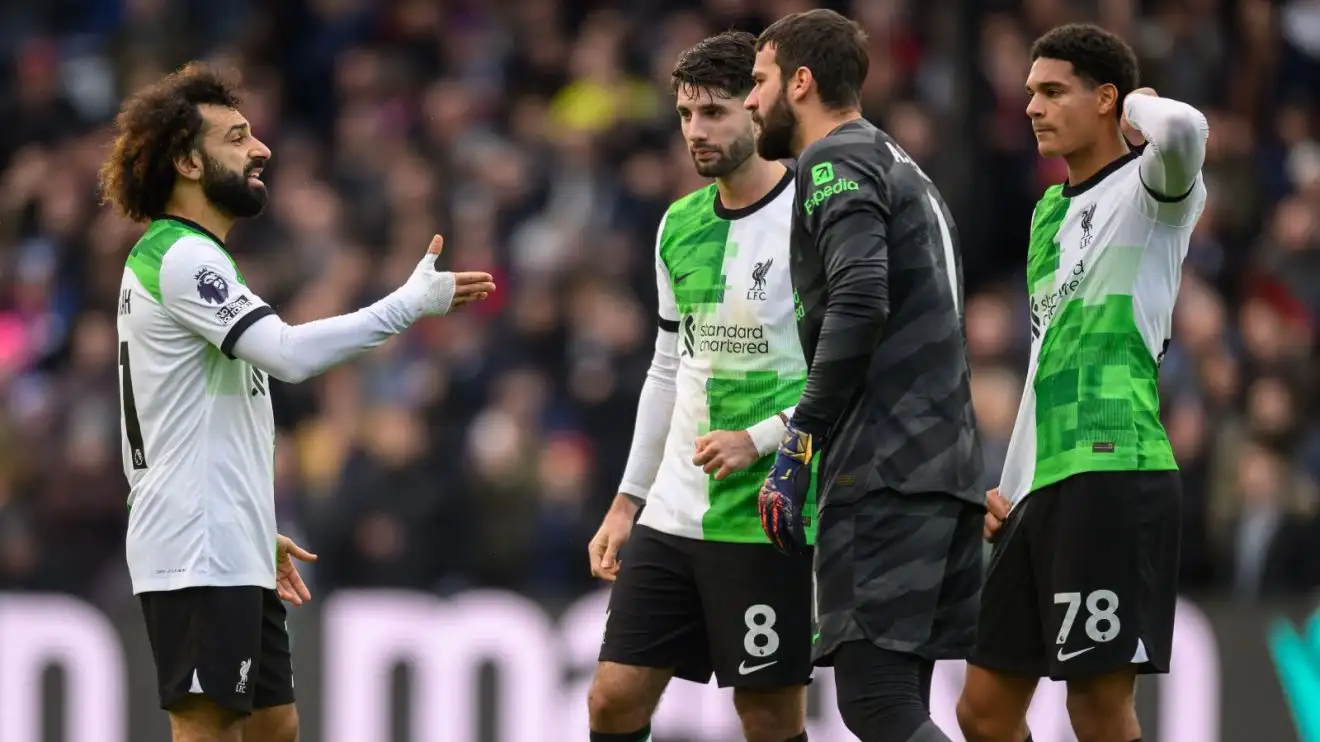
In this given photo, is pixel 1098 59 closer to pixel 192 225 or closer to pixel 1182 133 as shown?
pixel 1182 133

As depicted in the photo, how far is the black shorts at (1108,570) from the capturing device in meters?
6.33

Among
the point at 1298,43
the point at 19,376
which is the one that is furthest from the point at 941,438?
the point at 1298,43

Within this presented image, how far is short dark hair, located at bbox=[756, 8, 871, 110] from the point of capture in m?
6.19

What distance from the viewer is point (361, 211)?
553 inches

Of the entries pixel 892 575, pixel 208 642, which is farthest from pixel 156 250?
pixel 892 575

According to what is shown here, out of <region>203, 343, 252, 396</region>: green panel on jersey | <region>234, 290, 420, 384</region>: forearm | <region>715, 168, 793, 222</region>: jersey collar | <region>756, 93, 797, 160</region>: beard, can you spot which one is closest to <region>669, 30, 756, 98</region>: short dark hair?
<region>715, 168, 793, 222</region>: jersey collar

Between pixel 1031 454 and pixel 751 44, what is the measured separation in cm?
165

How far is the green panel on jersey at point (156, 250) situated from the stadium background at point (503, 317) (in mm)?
4427

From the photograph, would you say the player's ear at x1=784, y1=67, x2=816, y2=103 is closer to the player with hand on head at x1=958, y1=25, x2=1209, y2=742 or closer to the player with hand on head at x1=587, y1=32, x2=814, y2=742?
the player with hand on head at x1=587, y1=32, x2=814, y2=742

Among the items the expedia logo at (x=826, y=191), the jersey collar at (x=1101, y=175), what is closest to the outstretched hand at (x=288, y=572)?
the expedia logo at (x=826, y=191)

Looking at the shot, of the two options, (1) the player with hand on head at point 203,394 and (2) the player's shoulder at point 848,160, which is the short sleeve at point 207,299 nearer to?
(1) the player with hand on head at point 203,394

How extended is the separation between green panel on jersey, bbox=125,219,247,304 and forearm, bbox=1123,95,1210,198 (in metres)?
2.72

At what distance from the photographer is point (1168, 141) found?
19.9 feet

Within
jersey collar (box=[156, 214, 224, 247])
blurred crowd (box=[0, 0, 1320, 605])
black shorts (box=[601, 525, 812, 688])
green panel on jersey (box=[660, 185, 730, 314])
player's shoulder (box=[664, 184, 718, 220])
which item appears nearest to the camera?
jersey collar (box=[156, 214, 224, 247])
